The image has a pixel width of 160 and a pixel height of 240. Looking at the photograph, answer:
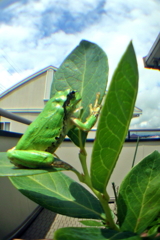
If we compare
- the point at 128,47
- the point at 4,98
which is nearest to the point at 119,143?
the point at 128,47

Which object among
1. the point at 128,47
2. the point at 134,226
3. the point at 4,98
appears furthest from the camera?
the point at 4,98

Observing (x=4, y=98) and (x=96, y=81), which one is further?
(x=4, y=98)

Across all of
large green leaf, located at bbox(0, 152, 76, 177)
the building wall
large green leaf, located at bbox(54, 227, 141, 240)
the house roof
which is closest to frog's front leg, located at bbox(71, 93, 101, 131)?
large green leaf, located at bbox(0, 152, 76, 177)

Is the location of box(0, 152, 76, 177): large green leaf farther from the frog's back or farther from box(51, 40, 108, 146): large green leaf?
the frog's back

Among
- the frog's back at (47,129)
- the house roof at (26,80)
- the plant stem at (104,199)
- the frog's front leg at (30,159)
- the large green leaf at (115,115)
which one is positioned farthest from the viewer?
the house roof at (26,80)

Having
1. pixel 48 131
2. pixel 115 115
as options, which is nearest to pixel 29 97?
pixel 48 131

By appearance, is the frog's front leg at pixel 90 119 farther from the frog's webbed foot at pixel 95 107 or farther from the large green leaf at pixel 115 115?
the large green leaf at pixel 115 115

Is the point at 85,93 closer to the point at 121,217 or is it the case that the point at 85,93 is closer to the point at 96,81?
the point at 96,81

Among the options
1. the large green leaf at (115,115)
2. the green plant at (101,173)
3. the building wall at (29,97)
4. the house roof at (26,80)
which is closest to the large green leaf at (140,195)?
the green plant at (101,173)
